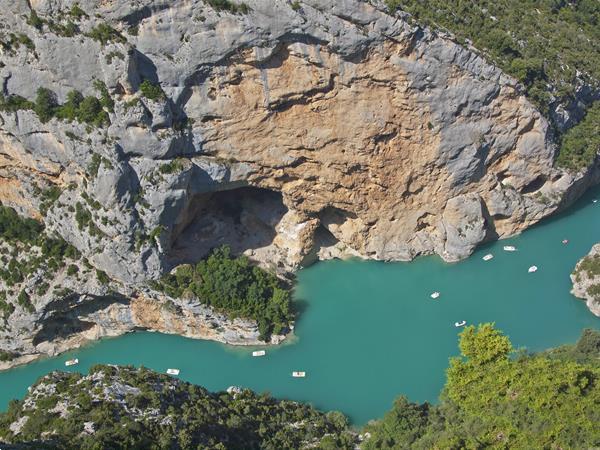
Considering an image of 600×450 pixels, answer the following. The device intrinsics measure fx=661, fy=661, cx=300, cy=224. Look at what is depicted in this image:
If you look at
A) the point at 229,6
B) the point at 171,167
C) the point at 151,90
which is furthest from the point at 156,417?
the point at 229,6

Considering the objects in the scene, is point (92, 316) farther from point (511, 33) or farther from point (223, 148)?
point (511, 33)

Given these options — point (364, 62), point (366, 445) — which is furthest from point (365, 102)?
point (366, 445)

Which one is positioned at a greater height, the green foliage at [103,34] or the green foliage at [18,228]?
the green foliage at [103,34]

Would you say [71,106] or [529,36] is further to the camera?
[529,36]

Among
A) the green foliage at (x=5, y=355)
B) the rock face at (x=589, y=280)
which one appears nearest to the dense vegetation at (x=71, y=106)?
the green foliage at (x=5, y=355)

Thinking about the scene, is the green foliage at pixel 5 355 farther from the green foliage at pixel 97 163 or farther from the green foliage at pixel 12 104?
the green foliage at pixel 12 104

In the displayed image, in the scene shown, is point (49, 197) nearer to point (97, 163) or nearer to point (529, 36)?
point (97, 163)
